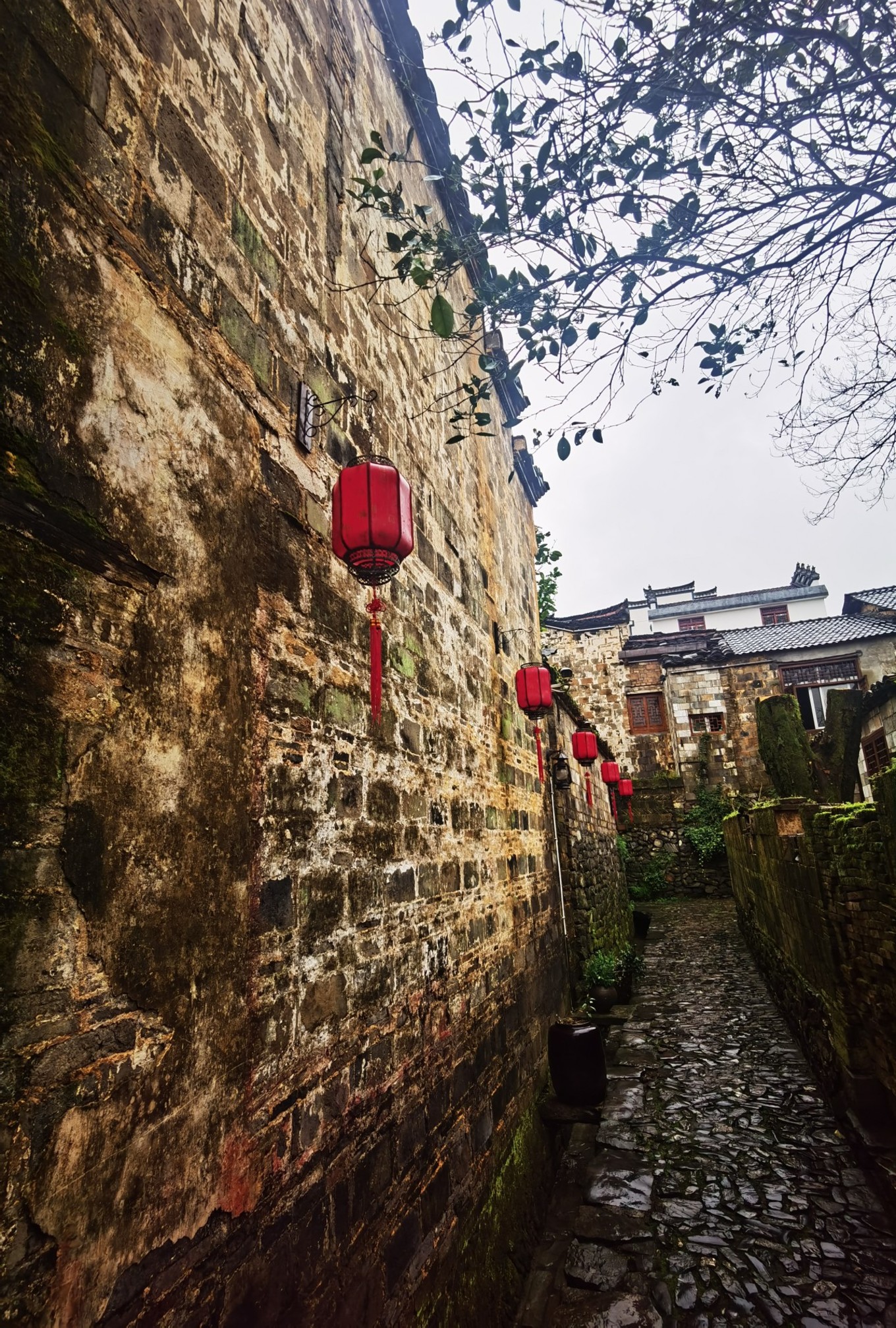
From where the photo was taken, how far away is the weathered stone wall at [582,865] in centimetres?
714

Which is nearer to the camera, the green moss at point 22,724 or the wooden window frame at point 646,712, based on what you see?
the green moss at point 22,724

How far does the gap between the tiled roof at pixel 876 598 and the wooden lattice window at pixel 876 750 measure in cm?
1182

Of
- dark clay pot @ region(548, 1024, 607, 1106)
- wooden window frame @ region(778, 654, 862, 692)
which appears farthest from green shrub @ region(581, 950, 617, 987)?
wooden window frame @ region(778, 654, 862, 692)

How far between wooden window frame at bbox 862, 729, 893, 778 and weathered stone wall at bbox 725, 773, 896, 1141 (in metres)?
4.95

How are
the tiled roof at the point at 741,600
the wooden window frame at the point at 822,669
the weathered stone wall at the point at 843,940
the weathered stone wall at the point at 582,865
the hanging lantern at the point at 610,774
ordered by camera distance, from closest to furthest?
the weathered stone wall at the point at 843,940 → the weathered stone wall at the point at 582,865 → the hanging lantern at the point at 610,774 → the wooden window frame at the point at 822,669 → the tiled roof at the point at 741,600

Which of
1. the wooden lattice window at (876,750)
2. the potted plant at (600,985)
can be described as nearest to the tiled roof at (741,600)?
the wooden lattice window at (876,750)

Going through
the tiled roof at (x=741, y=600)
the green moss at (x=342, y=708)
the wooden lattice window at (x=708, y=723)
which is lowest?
the green moss at (x=342, y=708)

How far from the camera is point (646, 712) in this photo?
19938 millimetres

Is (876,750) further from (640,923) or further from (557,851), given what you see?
(557,851)

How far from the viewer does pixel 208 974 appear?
A: 4.95 feet

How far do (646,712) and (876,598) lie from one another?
9.69 metres

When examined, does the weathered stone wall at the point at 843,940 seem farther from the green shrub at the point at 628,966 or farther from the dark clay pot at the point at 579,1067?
the green shrub at the point at 628,966

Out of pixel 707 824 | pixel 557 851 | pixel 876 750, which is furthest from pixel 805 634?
pixel 557 851

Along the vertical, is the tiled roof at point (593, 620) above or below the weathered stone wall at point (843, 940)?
above
